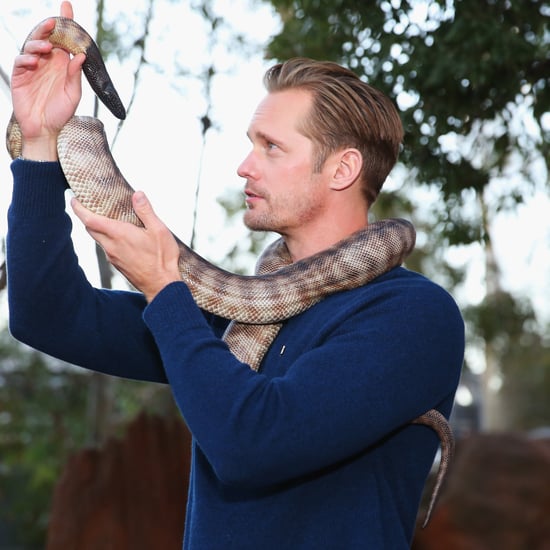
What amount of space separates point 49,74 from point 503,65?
3.02 meters

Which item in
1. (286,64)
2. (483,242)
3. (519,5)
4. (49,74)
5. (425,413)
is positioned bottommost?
(425,413)

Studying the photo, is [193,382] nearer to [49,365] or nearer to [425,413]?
[425,413]

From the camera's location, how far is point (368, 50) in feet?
16.6

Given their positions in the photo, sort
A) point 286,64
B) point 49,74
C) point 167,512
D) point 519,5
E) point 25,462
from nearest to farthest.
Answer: point 49,74
point 286,64
point 519,5
point 167,512
point 25,462

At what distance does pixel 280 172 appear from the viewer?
10.2 feet

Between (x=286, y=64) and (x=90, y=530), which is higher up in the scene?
(x=286, y=64)

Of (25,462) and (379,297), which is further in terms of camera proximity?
(25,462)

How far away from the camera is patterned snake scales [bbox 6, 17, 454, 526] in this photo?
2994 millimetres

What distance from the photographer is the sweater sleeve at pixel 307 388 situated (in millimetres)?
2359

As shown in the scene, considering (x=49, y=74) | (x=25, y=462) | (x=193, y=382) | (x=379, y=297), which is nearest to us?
(x=193, y=382)

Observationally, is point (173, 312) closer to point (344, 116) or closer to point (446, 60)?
point (344, 116)

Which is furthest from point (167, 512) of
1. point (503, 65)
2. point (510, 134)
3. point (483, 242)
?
point (503, 65)

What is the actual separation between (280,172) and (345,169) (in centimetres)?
28

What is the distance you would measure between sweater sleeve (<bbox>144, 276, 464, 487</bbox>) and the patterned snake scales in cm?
37
